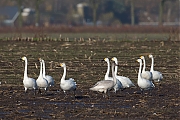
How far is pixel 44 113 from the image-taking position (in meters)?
14.2

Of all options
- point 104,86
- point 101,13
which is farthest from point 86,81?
point 101,13

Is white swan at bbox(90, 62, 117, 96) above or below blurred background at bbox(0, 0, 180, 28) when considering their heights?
below

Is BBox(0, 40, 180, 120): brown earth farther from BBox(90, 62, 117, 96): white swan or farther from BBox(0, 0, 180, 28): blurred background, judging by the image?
BBox(0, 0, 180, 28): blurred background

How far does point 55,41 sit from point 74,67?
10819 mm

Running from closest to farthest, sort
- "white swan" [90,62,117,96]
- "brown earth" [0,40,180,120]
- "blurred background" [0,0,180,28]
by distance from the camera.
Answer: "brown earth" [0,40,180,120] < "white swan" [90,62,117,96] < "blurred background" [0,0,180,28]

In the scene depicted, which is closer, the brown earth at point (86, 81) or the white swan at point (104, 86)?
the brown earth at point (86, 81)

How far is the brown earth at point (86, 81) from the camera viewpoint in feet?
47.1

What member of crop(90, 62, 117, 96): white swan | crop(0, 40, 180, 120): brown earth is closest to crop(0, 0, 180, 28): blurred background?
crop(0, 40, 180, 120): brown earth

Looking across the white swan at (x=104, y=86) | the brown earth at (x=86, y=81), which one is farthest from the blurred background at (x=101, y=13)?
the white swan at (x=104, y=86)

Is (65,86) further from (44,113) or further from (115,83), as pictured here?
(44,113)

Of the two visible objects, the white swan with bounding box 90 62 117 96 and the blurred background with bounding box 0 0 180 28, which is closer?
the white swan with bounding box 90 62 117 96

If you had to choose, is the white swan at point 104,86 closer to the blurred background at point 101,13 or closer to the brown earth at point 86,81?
A: the brown earth at point 86,81

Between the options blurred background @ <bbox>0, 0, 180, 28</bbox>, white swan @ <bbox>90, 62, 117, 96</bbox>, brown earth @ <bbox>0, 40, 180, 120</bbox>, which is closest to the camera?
brown earth @ <bbox>0, 40, 180, 120</bbox>

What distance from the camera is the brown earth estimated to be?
14.3 metres
